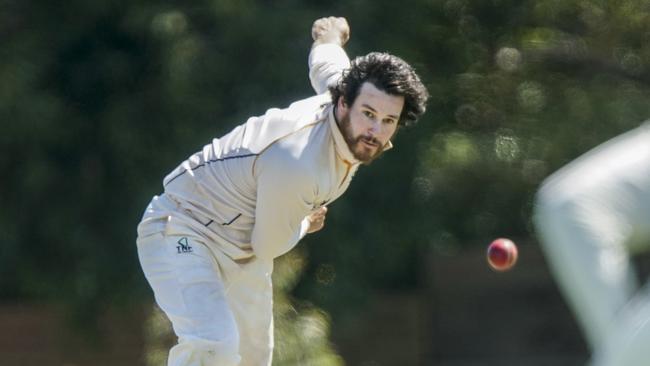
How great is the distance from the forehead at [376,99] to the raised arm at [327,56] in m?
0.28

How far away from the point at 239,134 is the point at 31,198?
5611 millimetres

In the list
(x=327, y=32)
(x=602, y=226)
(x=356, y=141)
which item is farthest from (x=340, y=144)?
(x=602, y=226)

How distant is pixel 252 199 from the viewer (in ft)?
17.4

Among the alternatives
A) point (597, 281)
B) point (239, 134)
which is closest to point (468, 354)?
point (239, 134)

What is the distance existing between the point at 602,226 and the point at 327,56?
133 inches

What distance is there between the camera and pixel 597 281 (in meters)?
2.54

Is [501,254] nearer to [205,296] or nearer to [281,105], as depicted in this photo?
[205,296]

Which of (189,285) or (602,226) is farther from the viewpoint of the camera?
(189,285)

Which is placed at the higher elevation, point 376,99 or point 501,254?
point 376,99

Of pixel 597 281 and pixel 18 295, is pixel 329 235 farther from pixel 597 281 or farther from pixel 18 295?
pixel 597 281

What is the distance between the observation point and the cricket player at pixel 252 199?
514 centimetres

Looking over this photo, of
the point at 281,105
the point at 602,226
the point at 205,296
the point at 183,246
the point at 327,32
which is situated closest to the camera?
the point at 602,226

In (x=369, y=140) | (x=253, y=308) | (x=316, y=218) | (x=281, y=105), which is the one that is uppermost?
(x=369, y=140)

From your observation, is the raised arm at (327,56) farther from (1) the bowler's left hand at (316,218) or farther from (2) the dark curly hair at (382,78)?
(1) the bowler's left hand at (316,218)
